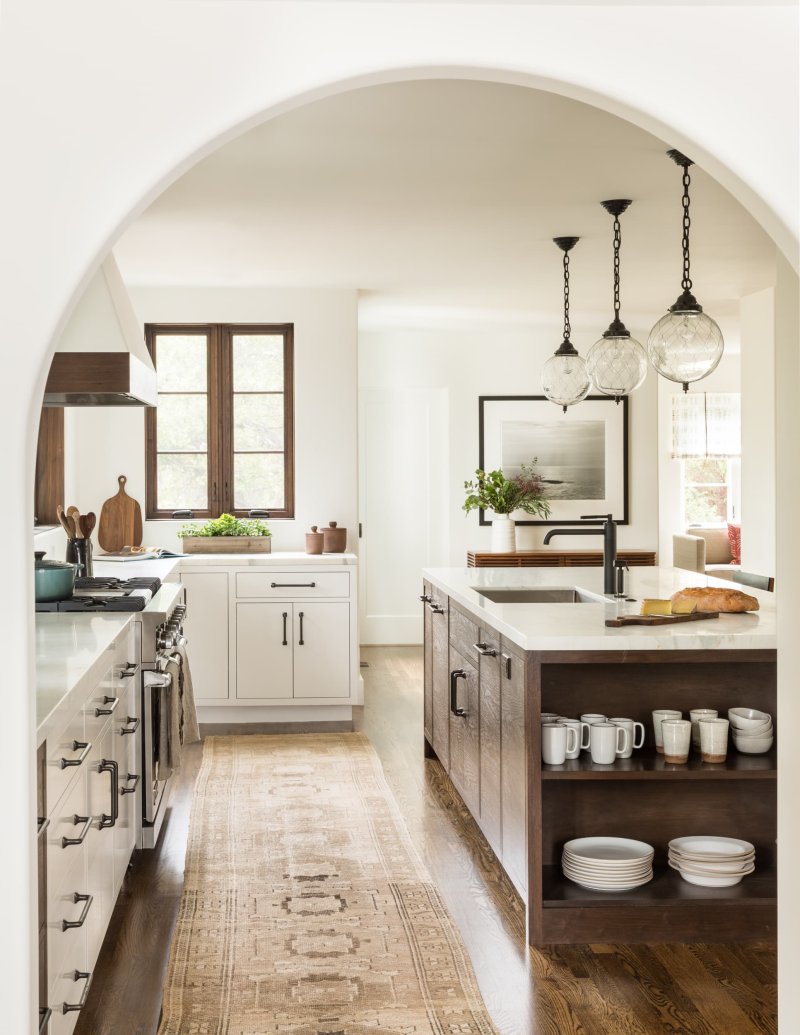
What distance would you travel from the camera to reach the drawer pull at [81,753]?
7.72ft

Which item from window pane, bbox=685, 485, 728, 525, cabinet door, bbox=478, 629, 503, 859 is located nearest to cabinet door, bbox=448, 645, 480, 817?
cabinet door, bbox=478, 629, 503, 859

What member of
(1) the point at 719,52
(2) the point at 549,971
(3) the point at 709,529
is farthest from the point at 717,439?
(1) the point at 719,52

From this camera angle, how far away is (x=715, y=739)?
328 cm

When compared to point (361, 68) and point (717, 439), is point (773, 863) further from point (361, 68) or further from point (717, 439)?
point (717, 439)

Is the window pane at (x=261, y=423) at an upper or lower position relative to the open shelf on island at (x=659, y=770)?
upper

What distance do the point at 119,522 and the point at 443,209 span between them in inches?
109

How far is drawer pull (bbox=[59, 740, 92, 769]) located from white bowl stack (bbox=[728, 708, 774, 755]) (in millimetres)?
1912

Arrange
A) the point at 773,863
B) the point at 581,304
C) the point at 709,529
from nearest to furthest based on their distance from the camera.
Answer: the point at 773,863
the point at 581,304
the point at 709,529

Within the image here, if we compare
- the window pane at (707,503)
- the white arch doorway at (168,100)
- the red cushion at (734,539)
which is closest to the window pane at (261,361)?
the white arch doorway at (168,100)

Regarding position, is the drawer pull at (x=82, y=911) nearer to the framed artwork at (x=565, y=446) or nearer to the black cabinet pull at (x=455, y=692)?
the black cabinet pull at (x=455, y=692)

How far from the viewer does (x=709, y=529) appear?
10812mm

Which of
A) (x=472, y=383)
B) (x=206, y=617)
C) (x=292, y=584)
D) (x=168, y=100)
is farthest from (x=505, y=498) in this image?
(x=168, y=100)

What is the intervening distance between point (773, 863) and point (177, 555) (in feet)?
12.7

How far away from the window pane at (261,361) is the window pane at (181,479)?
541 millimetres
